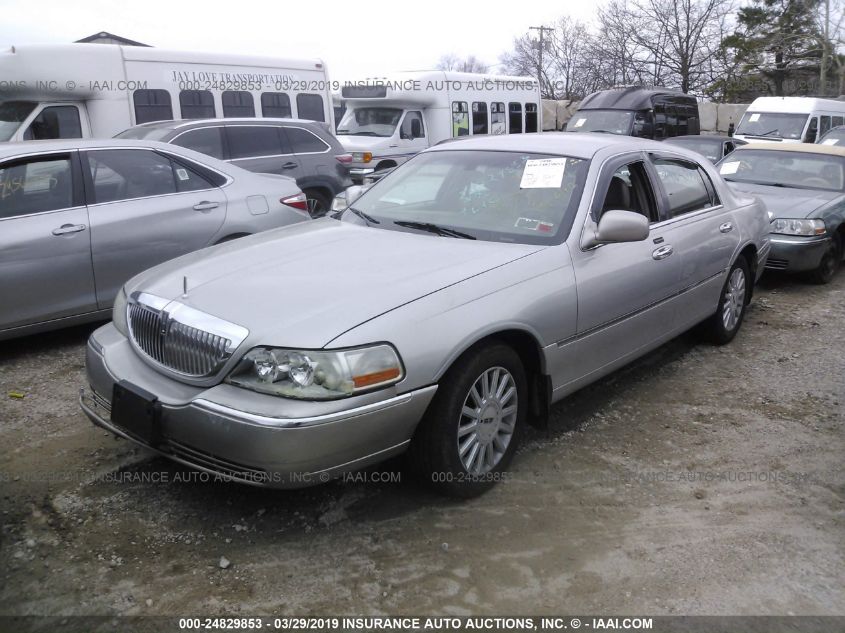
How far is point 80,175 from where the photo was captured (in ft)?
17.4

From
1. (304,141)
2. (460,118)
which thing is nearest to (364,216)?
(304,141)

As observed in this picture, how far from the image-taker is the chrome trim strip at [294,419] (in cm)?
275

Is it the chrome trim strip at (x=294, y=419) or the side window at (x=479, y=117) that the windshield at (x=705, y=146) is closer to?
the side window at (x=479, y=117)

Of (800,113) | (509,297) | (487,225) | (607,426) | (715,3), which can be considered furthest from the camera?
(715,3)

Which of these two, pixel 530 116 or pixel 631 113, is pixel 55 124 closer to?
pixel 530 116

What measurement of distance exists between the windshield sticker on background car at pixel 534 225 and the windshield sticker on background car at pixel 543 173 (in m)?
0.28

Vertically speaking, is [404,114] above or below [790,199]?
above

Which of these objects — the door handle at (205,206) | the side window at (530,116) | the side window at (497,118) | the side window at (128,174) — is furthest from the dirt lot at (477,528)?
the side window at (530,116)

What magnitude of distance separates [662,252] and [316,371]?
8.28ft

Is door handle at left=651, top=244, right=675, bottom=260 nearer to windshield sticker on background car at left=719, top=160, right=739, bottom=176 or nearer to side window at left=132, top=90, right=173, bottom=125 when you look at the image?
windshield sticker on background car at left=719, top=160, right=739, bottom=176

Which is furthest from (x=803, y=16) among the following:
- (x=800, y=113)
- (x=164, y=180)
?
(x=164, y=180)

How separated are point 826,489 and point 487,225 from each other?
2.15m

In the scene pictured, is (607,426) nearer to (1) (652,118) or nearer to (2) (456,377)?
(2) (456,377)

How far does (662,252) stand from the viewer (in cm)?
446
